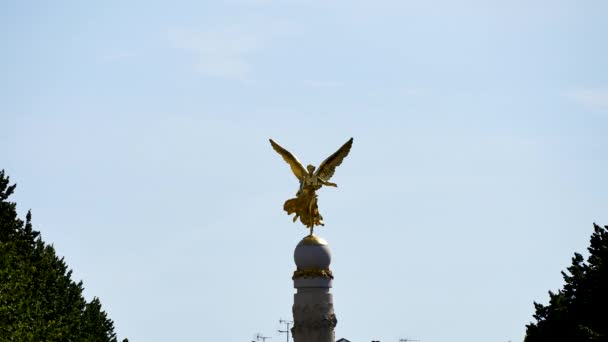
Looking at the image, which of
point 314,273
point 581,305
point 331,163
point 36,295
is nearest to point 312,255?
point 314,273

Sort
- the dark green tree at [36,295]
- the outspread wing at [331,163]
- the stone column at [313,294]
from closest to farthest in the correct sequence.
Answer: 1. the stone column at [313,294]
2. the outspread wing at [331,163]
3. the dark green tree at [36,295]

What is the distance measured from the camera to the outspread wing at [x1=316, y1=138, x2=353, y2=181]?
64188mm

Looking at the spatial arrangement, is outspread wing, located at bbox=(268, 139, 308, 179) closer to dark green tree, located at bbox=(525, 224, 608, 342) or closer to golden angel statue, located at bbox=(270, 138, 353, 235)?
golden angel statue, located at bbox=(270, 138, 353, 235)

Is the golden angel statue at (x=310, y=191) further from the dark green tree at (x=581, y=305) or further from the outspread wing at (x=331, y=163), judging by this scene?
the dark green tree at (x=581, y=305)

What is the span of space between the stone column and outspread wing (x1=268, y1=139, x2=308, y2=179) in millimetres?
2875

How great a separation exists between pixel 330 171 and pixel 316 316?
5.37 meters

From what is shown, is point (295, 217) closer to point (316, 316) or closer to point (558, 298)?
point (316, 316)

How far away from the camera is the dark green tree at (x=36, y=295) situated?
3440 inches

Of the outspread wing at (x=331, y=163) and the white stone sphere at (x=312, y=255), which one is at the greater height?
the outspread wing at (x=331, y=163)

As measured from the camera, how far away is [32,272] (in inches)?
3912

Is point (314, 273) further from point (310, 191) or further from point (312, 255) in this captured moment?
point (310, 191)

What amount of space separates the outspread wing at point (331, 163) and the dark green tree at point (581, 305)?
22187 mm

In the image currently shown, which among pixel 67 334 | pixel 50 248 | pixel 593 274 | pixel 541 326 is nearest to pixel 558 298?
pixel 541 326

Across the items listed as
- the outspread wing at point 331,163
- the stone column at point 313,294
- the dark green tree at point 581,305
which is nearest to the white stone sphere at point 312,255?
the stone column at point 313,294
